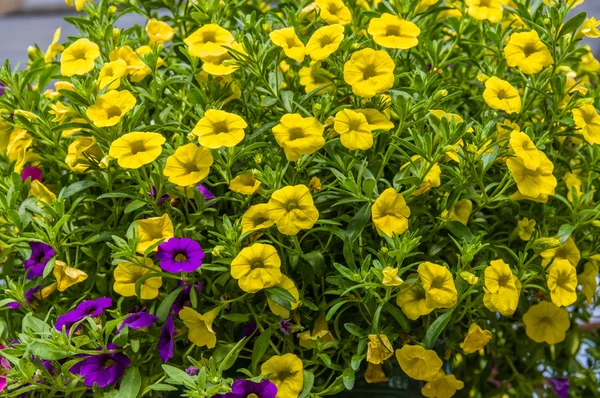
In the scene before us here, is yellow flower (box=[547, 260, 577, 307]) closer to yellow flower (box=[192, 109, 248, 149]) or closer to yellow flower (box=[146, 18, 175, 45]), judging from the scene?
yellow flower (box=[192, 109, 248, 149])

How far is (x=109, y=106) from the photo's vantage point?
721mm

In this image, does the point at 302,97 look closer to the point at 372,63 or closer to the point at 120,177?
the point at 372,63

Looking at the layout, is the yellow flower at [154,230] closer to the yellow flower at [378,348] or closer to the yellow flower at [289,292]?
the yellow flower at [289,292]

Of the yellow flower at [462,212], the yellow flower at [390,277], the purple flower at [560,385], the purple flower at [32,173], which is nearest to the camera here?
the yellow flower at [390,277]

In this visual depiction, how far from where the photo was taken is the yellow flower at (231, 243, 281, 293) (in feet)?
2.20

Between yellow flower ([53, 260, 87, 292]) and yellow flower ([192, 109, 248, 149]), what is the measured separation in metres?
0.20

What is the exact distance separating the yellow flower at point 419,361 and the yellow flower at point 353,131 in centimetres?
20

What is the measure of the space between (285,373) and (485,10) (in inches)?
19.1

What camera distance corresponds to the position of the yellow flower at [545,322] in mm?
815

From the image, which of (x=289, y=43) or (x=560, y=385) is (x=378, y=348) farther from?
(x=560, y=385)

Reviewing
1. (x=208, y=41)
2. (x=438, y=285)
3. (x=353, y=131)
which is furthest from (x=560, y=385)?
(x=208, y=41)

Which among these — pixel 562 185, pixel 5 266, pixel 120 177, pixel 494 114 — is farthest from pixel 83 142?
pixel 562 185

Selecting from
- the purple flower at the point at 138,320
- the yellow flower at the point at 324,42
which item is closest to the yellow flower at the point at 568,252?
the yellow flower at the point at 324,42

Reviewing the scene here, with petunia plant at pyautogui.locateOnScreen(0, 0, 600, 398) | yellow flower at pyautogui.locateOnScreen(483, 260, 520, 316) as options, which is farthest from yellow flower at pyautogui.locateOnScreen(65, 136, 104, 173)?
yellow flower at pyautogui.locateOnScreen(483, 260, 520, 316)
